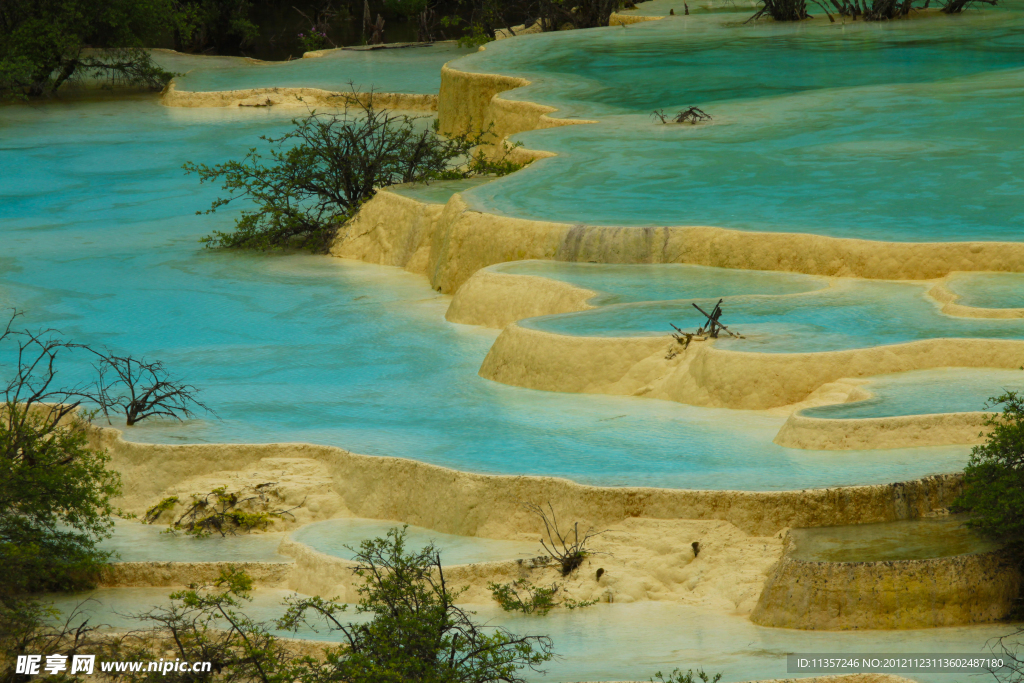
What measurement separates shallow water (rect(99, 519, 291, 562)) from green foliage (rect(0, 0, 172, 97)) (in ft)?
64.5

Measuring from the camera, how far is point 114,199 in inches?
806

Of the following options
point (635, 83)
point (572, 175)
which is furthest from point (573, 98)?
point (572, 175)

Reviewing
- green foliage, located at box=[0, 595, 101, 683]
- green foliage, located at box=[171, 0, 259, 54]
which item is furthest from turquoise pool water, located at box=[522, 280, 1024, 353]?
green foliage, located at box=[171, 0, 259, 54]

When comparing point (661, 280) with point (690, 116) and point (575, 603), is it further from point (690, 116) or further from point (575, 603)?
point (690, 116)

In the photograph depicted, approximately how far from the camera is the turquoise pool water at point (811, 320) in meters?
9.90

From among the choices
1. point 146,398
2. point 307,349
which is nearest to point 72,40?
point 307,349

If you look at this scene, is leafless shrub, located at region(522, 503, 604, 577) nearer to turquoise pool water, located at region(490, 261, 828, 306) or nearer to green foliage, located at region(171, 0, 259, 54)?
turquoise pool water, located at region(490, 261, 828, 306)

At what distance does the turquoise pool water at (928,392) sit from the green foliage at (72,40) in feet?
69.4

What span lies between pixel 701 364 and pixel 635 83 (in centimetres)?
1144

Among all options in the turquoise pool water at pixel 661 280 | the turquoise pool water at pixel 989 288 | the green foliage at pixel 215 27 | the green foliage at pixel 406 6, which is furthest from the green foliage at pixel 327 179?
the green foliage at pixel 406 6

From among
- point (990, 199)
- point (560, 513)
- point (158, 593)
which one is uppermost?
point (990, 199)

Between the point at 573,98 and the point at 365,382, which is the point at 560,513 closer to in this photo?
the point at 365,382

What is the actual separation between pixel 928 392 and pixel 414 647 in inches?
154

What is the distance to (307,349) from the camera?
495 inches
